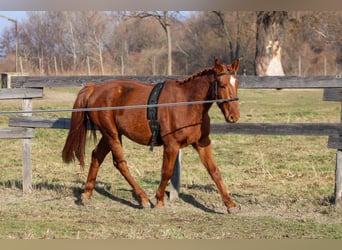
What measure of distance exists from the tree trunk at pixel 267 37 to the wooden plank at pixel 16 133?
70.2ft

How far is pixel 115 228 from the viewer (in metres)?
5.44

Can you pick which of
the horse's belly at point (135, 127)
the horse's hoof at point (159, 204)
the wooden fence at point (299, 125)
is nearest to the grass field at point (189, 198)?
the horse's hoof at point (159, 204)

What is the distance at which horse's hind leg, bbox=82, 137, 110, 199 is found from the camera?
685 cm

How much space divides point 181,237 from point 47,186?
3215mm

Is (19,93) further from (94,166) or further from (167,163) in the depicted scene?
(167,163)

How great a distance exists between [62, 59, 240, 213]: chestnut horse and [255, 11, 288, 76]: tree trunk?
71.2 ft

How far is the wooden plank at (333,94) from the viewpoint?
6441 millimetres

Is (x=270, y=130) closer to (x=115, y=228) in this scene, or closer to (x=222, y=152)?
(x=115, y=228)

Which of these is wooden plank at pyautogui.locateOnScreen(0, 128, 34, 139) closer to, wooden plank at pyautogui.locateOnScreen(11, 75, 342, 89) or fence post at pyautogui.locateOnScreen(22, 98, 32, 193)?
fence post at pyautogui.locateOnScreen(22, 98, 32, 193)

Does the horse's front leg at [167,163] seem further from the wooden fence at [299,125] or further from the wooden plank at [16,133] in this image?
the wooden plank at [16,133]

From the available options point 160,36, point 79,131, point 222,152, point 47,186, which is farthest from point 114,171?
point 160,36

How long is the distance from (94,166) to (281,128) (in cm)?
251

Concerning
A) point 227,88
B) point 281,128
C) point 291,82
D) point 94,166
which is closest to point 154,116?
point 227,88

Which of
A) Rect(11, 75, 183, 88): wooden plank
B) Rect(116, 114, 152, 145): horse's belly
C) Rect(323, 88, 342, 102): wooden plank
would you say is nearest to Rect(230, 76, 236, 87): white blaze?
Rect(116, 114, 152, 145): horse's belly
